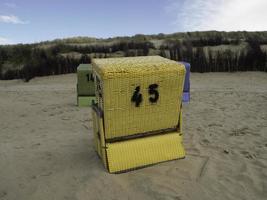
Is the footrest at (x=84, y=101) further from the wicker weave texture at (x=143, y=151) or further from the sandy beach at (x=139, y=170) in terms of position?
the wicker weave texture at (x=143, y=151)

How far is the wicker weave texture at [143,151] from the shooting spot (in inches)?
173

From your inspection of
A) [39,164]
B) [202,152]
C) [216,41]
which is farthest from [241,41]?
[39,164]

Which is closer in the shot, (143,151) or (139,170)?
(139,170)

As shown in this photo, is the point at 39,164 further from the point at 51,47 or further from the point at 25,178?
the point at 51,47

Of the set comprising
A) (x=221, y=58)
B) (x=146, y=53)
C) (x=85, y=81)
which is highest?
(x=146, y=53)

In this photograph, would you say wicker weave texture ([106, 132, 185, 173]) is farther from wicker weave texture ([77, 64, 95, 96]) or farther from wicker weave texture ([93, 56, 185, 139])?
wicker weave texture ([77, 64, 95, 96])

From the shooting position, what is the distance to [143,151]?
4520 mm

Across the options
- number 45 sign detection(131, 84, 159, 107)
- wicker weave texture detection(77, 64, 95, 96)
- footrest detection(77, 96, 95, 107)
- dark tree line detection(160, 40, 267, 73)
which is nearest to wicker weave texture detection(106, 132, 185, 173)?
number 45 sign detection(131, 84, 159, 107)

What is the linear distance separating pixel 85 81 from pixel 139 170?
4.71m

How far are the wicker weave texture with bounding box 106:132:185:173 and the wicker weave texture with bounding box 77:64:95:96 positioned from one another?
4379mm

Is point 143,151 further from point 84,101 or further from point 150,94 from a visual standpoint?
point 84,101

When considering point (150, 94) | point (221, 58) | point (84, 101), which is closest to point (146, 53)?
point (221, 58)

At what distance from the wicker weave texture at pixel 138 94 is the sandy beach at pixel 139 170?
21.0 inches

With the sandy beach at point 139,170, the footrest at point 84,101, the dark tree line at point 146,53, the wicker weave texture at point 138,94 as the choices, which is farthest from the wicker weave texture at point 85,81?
the dark tree line at point 146,53
